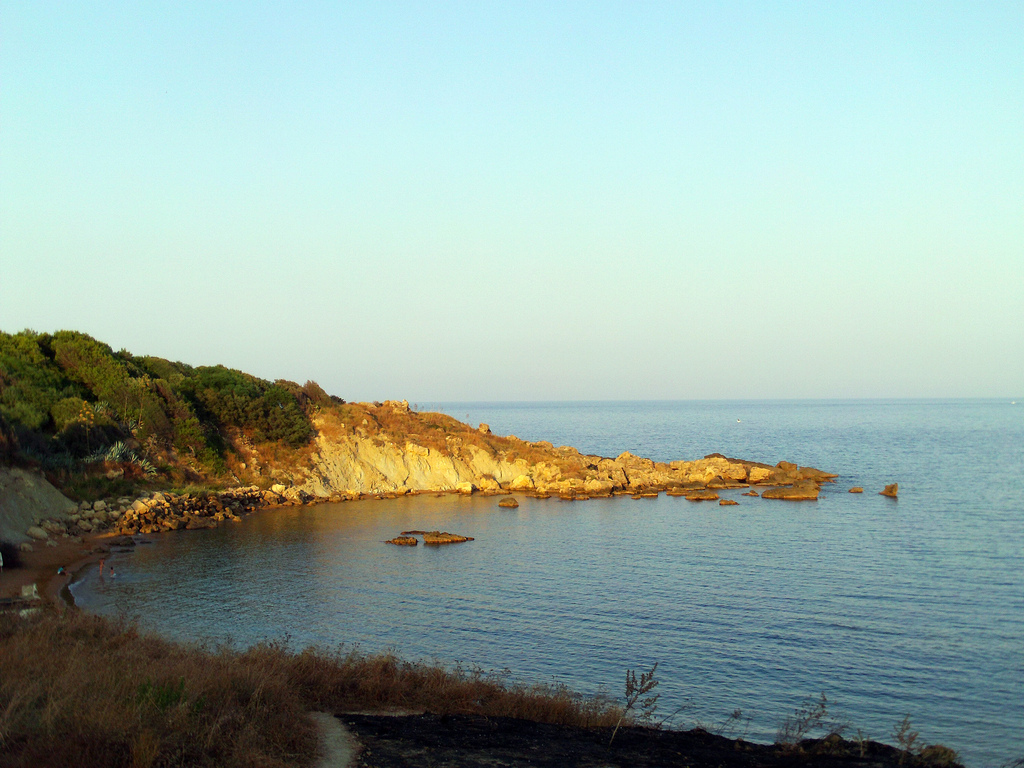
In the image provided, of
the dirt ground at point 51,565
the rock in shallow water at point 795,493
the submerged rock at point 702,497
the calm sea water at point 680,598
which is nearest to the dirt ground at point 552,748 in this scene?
the calm sea water at point 680,598

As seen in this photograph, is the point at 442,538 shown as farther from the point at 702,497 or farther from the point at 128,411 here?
the point at 128,411

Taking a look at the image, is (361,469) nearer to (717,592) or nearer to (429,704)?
(717,592)

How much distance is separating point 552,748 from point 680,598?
16.7m

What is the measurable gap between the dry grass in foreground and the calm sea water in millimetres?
5065

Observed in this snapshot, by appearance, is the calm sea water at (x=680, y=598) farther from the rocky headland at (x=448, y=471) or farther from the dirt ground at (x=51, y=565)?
the rocky headland at (x=448, y=471)

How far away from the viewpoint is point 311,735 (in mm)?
10953

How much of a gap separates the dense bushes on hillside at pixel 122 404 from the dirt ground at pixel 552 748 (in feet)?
113

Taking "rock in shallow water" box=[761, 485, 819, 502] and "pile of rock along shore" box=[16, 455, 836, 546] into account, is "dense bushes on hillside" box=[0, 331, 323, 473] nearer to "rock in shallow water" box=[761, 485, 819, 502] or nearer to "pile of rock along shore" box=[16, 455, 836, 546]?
"pile of rock along shore" box=[16, 455, 836, 546]

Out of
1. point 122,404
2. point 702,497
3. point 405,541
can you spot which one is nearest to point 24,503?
point 122,404

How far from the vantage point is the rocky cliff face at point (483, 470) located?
61.5m

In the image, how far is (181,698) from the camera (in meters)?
10.0

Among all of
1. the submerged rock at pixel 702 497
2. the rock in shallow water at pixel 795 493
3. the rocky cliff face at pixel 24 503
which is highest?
the rocky cliff face at pixel 24 503

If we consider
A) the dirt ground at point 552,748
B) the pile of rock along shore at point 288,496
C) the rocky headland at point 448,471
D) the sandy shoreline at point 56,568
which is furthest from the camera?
the rocky headland at point 448,471

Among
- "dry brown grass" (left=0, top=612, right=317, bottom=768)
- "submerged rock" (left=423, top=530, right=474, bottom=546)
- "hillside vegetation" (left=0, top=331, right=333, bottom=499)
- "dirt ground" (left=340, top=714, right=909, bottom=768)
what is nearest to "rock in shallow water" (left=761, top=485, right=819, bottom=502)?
"submerged rock" (left=423, top=530, right=474, bottom=546)
